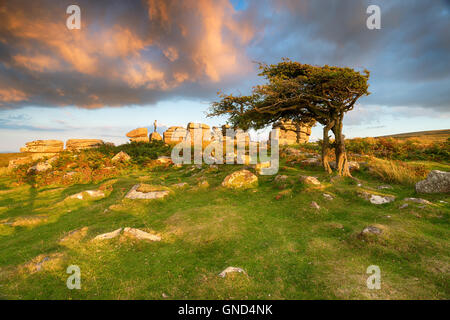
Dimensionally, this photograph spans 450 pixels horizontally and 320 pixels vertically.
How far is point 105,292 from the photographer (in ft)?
20.8

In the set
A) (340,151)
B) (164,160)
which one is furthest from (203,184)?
(164,160)

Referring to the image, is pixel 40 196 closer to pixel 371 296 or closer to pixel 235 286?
pixel 235 286

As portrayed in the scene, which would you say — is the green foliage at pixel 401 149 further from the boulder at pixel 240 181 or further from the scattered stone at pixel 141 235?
the scattered stone at pixel 141 235

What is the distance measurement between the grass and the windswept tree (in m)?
6.21

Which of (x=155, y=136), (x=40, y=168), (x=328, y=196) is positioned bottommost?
(x=328, y=196)

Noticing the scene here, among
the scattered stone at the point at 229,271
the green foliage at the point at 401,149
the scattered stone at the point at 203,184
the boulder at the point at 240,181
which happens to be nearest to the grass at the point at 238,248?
the scattered stone at the point at 229,271

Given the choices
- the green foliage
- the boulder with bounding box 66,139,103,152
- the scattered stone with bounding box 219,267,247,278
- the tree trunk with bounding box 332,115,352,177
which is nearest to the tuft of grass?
the tree trunk with bounding box 332,115,352,177

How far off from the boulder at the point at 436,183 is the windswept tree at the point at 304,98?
17.5 feet

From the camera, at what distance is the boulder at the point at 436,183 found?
12.6 m

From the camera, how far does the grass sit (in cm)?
634

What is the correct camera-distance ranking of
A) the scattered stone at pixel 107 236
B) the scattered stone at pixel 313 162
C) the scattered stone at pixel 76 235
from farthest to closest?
the scattered stone at pixel 313 162, the scattered stone at pixel 76 235, the scattered stone at pixel 107 236

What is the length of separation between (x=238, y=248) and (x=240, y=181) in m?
8.82

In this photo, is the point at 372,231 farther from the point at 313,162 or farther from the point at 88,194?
the point at 88,194

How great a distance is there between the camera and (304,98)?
1758 centimetres
